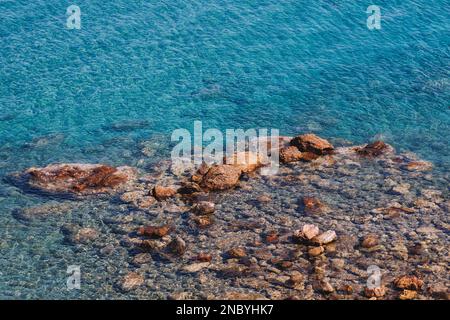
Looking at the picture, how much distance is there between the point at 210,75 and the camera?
34250 millimetres

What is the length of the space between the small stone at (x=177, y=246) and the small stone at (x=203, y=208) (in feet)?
6.67

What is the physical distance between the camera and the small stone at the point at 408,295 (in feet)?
59.5

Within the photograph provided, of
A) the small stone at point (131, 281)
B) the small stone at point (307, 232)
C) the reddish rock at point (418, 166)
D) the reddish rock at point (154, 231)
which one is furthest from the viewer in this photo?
the reddish rock at point (418, 166)

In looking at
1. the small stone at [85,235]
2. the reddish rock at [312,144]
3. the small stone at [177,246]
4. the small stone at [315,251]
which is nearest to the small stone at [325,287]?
the small stone at [315,251]

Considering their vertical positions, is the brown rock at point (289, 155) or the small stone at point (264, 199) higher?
the brown rock at point (289, 155)

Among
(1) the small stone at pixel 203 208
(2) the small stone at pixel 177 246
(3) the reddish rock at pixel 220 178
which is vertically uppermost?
(3) the reddish rock at pixel 220 178

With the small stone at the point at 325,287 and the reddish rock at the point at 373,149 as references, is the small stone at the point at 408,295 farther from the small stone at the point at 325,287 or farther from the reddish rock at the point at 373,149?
the reddish rock at the point at 373,149

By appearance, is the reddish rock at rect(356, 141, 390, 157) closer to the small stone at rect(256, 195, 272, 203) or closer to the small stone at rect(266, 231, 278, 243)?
the small stone at rect(256, 195, 272, 203)

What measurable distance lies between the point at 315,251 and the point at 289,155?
22.1 ft

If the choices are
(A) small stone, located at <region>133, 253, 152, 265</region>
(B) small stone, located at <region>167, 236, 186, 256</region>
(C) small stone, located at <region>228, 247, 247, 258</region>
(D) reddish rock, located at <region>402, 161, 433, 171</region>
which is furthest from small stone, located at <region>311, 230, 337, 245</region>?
(D) reddish rock, located at <region>402, 161, 433, 171</region>

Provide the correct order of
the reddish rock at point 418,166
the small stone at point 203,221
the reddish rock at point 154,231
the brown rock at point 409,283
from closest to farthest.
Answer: the brown rock at point 409,283
the reddish rock at point 154,231
the small stone at point 203,221
the reddish rock at point 418,166

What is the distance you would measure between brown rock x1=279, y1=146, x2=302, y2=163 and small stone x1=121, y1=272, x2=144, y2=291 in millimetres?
9083

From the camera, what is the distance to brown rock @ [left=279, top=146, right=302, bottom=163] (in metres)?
26.3
